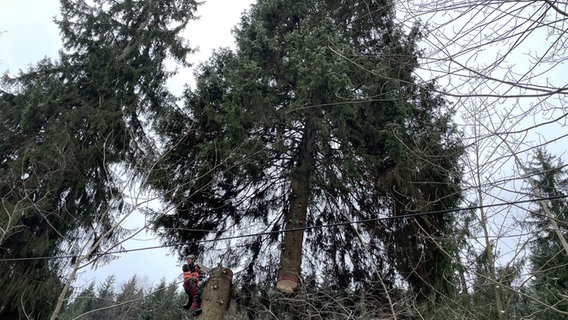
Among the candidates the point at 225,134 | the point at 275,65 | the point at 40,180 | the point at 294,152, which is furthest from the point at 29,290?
the point at 275,65

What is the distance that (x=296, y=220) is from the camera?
22.2 feet

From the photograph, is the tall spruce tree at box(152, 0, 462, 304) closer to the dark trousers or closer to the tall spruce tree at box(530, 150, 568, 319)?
the dark trousers

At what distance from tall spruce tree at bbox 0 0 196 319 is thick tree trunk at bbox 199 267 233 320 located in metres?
1.76

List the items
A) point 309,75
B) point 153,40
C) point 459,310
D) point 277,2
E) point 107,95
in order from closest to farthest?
point 459,310, point 309,75, point 277,2, point 107,95, point 153,40

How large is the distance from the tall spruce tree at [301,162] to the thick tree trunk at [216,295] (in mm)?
1006

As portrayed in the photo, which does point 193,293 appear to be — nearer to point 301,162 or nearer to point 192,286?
point 192,286

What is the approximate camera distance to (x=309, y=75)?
6141 millimetres

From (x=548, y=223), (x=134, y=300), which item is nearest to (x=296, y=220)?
(x=134, y=300)

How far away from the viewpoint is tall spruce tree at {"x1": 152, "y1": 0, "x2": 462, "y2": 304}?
6199 millimetres

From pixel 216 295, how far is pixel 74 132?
4.46 meters

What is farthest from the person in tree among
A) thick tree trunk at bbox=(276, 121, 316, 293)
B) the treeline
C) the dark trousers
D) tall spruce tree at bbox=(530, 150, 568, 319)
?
tall spruce tree at bbox=(530, 150, 568, 319)

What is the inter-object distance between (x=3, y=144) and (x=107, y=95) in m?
2.13

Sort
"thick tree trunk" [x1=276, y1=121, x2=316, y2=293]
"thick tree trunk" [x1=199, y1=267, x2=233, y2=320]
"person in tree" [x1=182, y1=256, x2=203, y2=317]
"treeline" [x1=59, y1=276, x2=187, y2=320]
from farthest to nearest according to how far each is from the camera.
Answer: "thick tree trunk" [x1=276, y1=121, x2=316, y2=293], "person in tree" [x1=182, y1=256, x2=203, y2=317], "thick tree trunk" [x1=199, y1=267, x2=233, y2=320], "treeline" [x1=59, y1=276, x2=187, y2=320]

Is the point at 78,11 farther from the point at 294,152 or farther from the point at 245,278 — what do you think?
the point at 245,278
